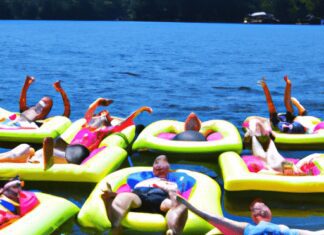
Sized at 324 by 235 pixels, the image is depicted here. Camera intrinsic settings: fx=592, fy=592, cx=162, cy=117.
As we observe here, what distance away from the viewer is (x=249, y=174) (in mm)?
6578

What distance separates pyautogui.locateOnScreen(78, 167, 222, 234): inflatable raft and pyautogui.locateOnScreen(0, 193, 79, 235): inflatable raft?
16cm

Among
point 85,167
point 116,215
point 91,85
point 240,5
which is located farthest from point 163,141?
point 240,5

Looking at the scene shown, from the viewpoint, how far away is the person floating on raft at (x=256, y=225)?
15.4ft

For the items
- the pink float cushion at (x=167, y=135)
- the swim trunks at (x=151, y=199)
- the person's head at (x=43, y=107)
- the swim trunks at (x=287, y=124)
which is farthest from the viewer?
the person's head at (x=43, y=107)

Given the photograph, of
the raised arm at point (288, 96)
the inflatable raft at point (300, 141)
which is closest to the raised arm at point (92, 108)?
the inflatable raft at point (300, 141)

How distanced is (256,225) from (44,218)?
190cm

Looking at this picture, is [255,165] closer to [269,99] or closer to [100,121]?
[269,99]

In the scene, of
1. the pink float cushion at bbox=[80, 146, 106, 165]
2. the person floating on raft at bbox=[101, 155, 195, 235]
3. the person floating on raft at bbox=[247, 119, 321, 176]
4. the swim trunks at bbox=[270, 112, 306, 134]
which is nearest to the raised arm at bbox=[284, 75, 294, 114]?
the swim trunks at bbox=[270, 112, 306, 134]

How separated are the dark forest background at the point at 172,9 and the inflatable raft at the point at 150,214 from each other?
220ft

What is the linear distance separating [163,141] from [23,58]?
21455 mm

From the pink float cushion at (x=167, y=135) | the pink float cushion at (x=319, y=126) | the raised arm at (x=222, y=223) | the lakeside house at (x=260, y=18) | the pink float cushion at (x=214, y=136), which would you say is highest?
the raised arm at (x=222, y=223)

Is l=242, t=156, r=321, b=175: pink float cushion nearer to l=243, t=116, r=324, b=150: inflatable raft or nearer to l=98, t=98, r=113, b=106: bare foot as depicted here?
l=243, t=116, r=324, b=150: inflatable raft

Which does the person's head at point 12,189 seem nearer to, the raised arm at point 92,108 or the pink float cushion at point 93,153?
the pink float cushion at point 93,153

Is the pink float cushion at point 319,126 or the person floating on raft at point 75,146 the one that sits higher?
the person floating on raft at point 75,146
